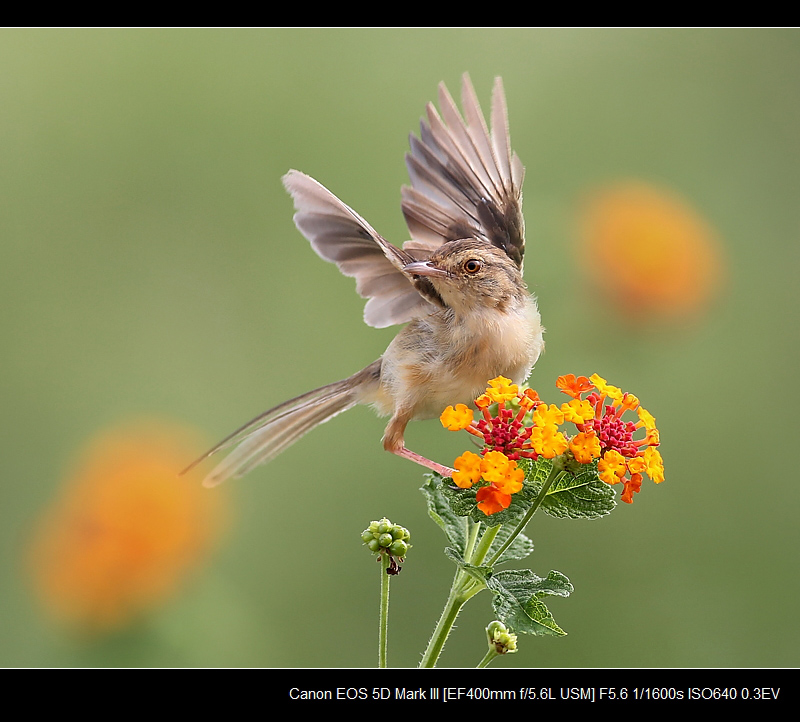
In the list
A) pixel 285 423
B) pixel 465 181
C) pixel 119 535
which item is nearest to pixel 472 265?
pixel 465 181

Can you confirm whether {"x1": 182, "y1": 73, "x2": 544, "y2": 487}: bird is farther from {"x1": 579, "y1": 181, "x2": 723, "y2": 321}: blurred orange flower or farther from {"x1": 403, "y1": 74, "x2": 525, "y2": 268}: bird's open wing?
{"x1": 579, "y1": 181, "x2": 723, "y2": 321}: blurred orange flower

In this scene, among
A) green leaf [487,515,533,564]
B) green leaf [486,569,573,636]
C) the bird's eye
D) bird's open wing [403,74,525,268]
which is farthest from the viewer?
bird's open wing [403,74,525,268]

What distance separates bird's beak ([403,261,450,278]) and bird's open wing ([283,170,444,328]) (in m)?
0.04

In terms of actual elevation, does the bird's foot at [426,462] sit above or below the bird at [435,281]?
below

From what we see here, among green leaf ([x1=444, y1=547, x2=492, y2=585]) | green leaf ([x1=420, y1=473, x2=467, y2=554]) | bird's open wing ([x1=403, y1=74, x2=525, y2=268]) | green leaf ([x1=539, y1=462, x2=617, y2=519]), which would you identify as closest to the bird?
bird's open wing ([x1=403, y1=74, x2=525, y2=268])

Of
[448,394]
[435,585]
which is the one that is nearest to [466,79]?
[448,394]

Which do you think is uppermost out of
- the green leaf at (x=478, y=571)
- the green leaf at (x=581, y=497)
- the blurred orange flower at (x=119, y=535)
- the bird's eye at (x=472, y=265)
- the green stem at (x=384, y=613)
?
the bird's eye at (x=472, y=265)

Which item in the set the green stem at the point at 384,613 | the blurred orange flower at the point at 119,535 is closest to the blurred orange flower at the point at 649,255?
the blurred orange flower at the point at 119,535

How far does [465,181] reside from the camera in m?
3.59

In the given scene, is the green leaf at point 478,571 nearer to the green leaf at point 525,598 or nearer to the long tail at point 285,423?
the green leaf at point 525,598

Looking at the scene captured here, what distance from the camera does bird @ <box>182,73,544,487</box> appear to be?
3.26m

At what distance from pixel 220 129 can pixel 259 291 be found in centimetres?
140

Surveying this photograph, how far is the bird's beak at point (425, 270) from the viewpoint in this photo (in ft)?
10.6

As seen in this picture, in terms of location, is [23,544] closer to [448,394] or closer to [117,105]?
[448,394]
